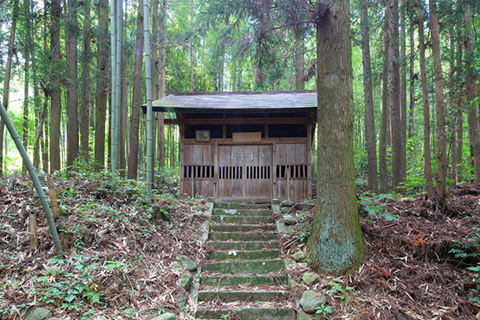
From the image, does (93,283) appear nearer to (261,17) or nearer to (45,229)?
(45,229)

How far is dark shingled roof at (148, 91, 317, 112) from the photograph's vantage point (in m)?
7.64

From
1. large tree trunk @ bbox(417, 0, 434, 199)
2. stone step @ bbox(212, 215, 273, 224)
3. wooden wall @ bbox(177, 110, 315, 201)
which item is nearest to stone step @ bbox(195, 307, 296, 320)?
stone step @ bbox(212, 215, 273, 224)

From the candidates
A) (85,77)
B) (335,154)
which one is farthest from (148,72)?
(85,77)

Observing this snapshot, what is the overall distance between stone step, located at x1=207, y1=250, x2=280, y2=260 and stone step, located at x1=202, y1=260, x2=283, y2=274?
0.81ft

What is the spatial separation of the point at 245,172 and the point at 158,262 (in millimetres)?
4581

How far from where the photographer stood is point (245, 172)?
844cm

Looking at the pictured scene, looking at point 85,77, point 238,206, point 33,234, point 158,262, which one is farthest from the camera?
point 85,77

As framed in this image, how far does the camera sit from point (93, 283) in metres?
3.30

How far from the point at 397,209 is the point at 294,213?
90.5 inches

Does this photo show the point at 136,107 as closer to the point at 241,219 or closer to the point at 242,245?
the point at 241,219

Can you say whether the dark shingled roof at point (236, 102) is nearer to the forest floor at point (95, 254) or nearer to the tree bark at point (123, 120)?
the tree bark at point (123, 120)

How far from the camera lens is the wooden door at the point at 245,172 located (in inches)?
330

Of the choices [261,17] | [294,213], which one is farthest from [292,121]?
[261,17]

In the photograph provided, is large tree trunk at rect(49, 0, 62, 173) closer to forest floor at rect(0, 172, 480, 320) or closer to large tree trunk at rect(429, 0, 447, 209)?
forest floor at rect(0, 172, 480, 320)
